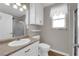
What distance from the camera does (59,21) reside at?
1086mm

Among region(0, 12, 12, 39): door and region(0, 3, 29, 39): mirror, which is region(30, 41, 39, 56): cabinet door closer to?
region(0, 3, 29, 39): mirror

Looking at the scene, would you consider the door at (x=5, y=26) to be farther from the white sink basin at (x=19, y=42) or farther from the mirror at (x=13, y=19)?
the white sink basin at (x=19, y=42)

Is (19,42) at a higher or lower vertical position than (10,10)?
lower

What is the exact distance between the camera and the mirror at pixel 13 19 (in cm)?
102

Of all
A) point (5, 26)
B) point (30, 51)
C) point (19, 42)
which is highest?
point (5, 26)

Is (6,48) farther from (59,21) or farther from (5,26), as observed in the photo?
(59,21)

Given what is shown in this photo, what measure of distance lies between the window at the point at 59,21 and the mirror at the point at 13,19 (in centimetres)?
39

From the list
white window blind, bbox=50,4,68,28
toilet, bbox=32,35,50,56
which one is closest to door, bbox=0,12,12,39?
toilet, bbox=32,35,50,56

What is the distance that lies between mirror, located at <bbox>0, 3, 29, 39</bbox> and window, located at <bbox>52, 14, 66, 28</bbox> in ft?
1.29

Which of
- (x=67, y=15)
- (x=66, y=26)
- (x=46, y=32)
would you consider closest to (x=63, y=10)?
→ (x=67, y=15)

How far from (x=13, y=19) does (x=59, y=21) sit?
2.03ft

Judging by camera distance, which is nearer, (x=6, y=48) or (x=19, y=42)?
(x=6, y=48)

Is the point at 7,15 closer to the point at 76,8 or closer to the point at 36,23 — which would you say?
the point at 36,23

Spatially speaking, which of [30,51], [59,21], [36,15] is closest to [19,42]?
[30,51]
